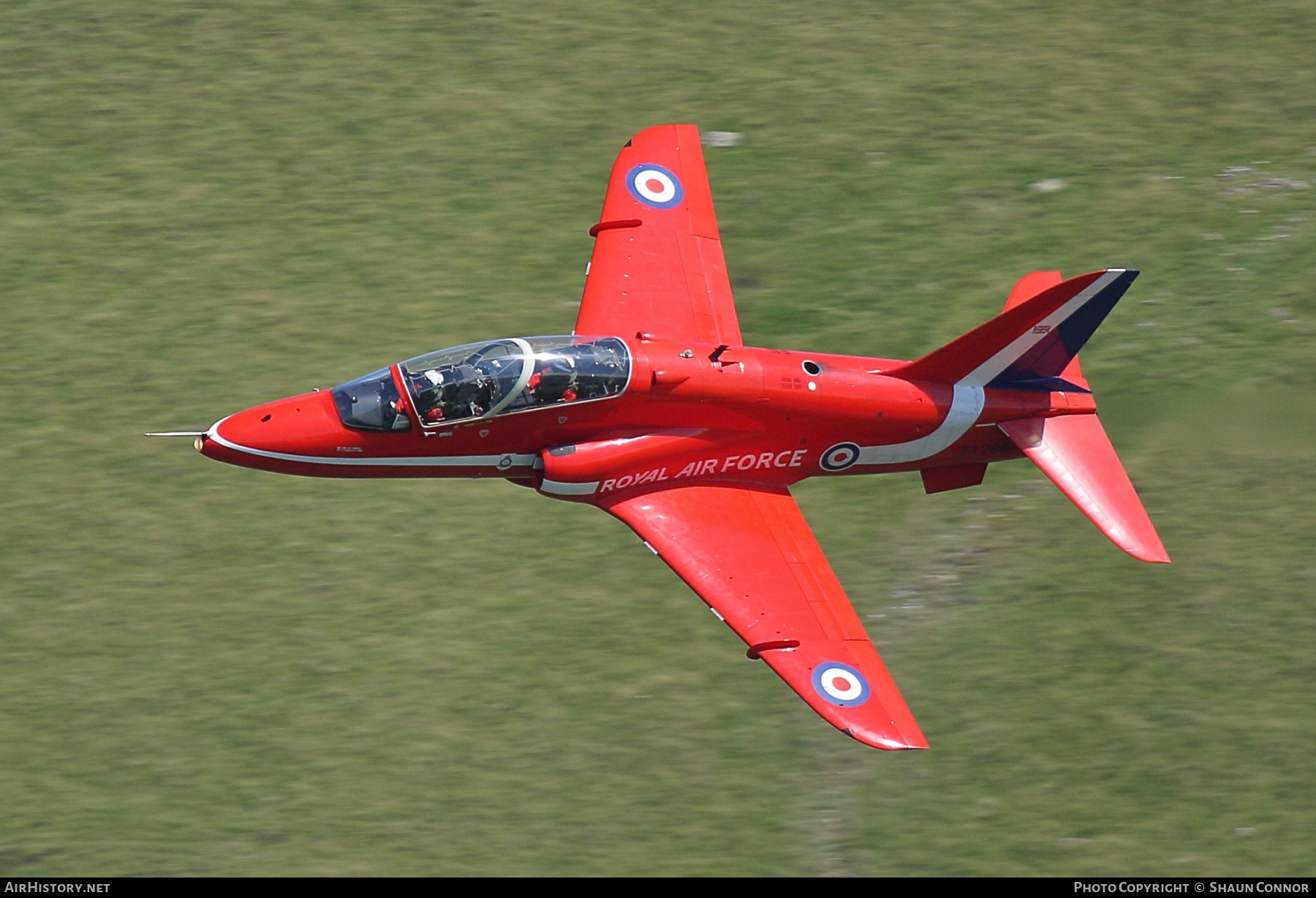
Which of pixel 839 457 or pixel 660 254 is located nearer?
pixel 839 457

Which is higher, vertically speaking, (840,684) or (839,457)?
(839,457)

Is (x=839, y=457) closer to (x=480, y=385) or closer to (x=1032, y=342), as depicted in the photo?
(x=1032, y=342)

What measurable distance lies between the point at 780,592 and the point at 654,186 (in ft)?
22.8

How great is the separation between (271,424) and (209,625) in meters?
3.18

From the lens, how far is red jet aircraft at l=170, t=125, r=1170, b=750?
60.5 feet

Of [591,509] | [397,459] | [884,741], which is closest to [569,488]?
[397,459]

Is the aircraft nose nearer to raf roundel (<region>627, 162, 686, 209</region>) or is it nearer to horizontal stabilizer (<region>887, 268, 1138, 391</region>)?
raf roundel (<region>627, 162, 686, 209</region>)

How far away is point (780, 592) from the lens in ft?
60.0

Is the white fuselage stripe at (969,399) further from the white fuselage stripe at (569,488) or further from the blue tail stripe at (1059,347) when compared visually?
the white fuselage stripe at (569,488)

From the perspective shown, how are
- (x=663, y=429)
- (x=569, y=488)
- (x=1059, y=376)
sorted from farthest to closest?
1. (x=1059, y=376)
2. (x=663, y=429)
3. (x=569, y=488)

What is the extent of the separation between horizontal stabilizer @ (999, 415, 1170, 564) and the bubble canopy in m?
5.64

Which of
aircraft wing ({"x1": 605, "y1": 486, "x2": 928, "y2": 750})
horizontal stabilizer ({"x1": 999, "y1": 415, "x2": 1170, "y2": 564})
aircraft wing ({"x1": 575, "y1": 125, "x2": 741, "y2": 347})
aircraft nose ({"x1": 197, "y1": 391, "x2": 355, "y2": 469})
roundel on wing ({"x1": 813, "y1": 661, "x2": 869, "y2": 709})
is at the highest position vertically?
aircraft wing ({"x1": 575, "y1": 125, "x2": 741, "y2": 347})

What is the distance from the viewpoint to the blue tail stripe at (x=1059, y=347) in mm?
19641

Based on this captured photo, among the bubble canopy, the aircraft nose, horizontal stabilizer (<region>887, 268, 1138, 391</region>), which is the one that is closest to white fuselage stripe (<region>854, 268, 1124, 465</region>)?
horizontal stabilizer (<region>887, 268, 1138, 391</region>)
